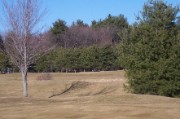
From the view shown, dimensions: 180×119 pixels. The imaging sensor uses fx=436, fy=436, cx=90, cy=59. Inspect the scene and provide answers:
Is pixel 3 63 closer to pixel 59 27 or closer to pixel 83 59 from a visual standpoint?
pixel 83 59

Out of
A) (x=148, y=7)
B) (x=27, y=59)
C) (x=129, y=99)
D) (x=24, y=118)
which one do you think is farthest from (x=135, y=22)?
(x=24, y=118)

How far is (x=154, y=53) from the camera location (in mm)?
27750

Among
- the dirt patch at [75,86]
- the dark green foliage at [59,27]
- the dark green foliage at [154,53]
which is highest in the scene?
the dark green foliage at [59,27]

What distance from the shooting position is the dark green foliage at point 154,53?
27203 millimetres

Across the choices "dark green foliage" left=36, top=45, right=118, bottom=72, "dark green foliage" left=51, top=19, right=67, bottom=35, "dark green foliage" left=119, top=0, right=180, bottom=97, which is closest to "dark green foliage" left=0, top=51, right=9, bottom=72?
"dark green foliage" left=36, top=45, right=118, bottom=72

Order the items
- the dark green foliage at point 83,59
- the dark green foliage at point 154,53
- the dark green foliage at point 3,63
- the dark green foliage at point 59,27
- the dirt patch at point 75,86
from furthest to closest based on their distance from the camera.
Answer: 1. the dark green foliage at point 59,27
2. the dark green foliage at point 83,59
3. the dark green foliage at point 3,63
4. the dirt patch at point 75,86
5. the dark green foliage at point 154,53

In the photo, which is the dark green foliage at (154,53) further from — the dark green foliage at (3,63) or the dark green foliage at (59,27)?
the dark green foliage at (59,27)

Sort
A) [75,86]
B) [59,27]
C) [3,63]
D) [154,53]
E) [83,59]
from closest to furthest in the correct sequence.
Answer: [154,53], [75,86], [83,59], [3,63], [59,27]

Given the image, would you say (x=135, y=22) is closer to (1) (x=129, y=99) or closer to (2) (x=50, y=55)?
(1) (x=129, y=99)

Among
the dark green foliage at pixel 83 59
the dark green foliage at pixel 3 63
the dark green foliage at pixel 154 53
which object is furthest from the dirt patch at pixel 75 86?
the dark green foliage at pixel 83 59

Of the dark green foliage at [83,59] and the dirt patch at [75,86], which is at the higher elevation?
the dark green foliage at [83,59]

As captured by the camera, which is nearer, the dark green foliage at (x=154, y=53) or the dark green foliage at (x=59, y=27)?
the dark green foliage at (x=154, y=53)

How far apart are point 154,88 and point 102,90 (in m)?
10.8

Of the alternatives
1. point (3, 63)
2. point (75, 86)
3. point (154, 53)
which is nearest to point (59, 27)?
point (3, 63)
